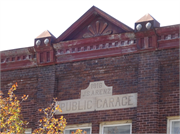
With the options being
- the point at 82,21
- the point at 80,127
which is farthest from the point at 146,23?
the point at 80,127

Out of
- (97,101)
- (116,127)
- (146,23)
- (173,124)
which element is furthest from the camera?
(97,101)

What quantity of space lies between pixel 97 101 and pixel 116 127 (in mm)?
1180

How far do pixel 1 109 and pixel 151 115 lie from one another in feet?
15.6

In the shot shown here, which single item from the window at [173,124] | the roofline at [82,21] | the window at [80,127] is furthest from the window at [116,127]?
the roofline at [82,21]

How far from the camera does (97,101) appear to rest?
16.8m

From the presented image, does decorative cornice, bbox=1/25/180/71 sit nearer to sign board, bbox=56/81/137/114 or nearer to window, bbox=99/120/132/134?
sign board, bbox=56/81/137/114

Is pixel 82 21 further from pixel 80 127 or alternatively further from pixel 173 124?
pixel 173 124

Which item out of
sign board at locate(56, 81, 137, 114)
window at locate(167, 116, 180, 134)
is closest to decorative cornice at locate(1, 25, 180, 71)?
sign board at locate(56, 81, 137, 114)

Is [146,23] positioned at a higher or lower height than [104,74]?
higher

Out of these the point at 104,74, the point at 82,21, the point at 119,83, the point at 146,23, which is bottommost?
the point at 119,83

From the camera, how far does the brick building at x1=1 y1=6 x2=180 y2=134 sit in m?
15.9

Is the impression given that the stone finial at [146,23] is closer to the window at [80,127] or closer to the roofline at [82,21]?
the roofline at [82,21]

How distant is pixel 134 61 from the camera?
55.1 ft

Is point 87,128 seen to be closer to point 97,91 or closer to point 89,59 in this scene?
point 97,91
